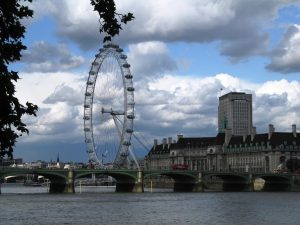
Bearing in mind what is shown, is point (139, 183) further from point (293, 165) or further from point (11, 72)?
point (11, 72)

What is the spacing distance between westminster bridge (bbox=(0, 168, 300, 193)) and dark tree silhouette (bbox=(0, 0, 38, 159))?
78913 mm

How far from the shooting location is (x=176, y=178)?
4653 inches

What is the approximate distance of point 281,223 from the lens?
4303 centimetres

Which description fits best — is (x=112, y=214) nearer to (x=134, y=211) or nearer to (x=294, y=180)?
(x=134, y=211)

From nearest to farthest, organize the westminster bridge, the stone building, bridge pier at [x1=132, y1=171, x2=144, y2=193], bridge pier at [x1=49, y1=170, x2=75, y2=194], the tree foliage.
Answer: the tree foliage
the westminster bridge
bridge pier at [x1=49, y1=170, x2=75, y2=194]
bridge pier at [x1=132, y1=171, x2=144, y2=193]
the stone building

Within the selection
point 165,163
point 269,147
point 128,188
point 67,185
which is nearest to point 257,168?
point 269,147

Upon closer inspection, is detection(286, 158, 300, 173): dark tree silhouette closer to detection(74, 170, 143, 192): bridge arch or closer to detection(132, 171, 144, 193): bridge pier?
detection(74, 170, 143, 192): bridge arch

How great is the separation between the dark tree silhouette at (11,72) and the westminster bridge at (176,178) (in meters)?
78.9

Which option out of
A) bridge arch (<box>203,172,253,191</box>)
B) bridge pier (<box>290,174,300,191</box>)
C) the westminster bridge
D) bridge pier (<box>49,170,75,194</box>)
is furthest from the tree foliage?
bridge pier (<box>290,174,300,191</box>)

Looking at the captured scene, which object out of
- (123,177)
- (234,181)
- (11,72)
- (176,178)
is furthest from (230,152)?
(11,72)

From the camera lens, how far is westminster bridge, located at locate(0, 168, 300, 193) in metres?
99.1

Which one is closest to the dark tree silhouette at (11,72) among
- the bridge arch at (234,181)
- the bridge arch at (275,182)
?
the bridge arch at (234,181)

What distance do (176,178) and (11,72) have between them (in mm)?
104936

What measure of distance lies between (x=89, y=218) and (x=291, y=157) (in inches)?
4266
